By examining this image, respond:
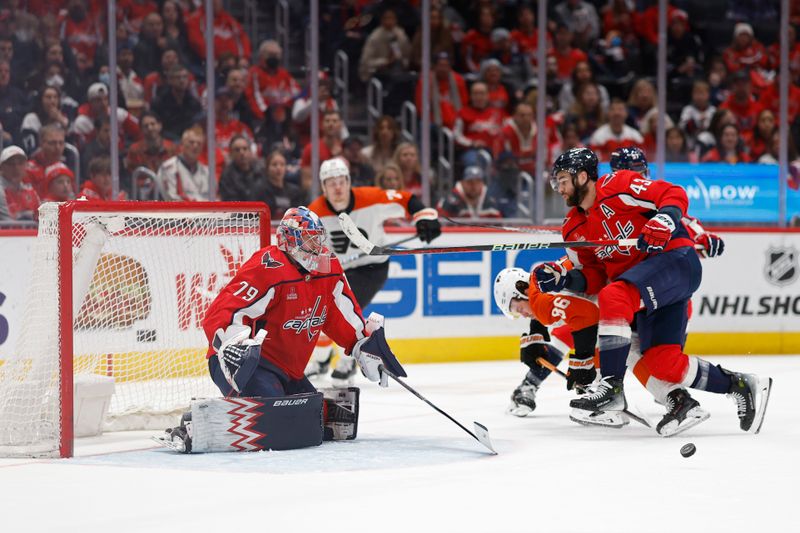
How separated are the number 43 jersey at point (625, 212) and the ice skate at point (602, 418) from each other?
1.83 feet

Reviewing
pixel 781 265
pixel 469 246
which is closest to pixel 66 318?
pixel 469 246

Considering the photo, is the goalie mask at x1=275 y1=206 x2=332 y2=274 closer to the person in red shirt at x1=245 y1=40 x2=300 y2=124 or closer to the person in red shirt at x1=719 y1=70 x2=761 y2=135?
the person in red shirt at x1=245 y1=40 x2=300 y2=124

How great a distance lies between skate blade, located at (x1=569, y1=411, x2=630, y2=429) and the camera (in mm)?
5102

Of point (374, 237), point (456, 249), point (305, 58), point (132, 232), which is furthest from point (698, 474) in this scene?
point (305, 58)

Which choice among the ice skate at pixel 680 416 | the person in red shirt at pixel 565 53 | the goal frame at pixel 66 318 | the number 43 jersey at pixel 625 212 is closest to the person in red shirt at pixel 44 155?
the goal frame at pixel 66 318

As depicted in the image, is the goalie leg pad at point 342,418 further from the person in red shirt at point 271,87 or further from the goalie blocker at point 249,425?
the person in red shirt at point 271,87

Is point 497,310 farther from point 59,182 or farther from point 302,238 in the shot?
point 302,238

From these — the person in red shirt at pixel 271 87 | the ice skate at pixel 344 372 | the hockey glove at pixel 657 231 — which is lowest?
the ice skate at pixel 344 372

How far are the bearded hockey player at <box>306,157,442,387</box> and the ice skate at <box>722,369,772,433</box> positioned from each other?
2.21 meters

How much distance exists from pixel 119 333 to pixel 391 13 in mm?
4621

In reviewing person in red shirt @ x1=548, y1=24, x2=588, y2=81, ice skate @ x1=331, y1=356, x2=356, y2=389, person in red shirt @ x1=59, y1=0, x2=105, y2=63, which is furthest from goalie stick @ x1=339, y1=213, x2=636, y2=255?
person in red shirt @ x1=548, y1=24, x2=588, y2=81

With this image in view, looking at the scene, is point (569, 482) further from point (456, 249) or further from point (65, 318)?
point (65, 318)

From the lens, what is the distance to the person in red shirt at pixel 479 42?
9961 millimetres

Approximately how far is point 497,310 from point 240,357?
14.0 feet
